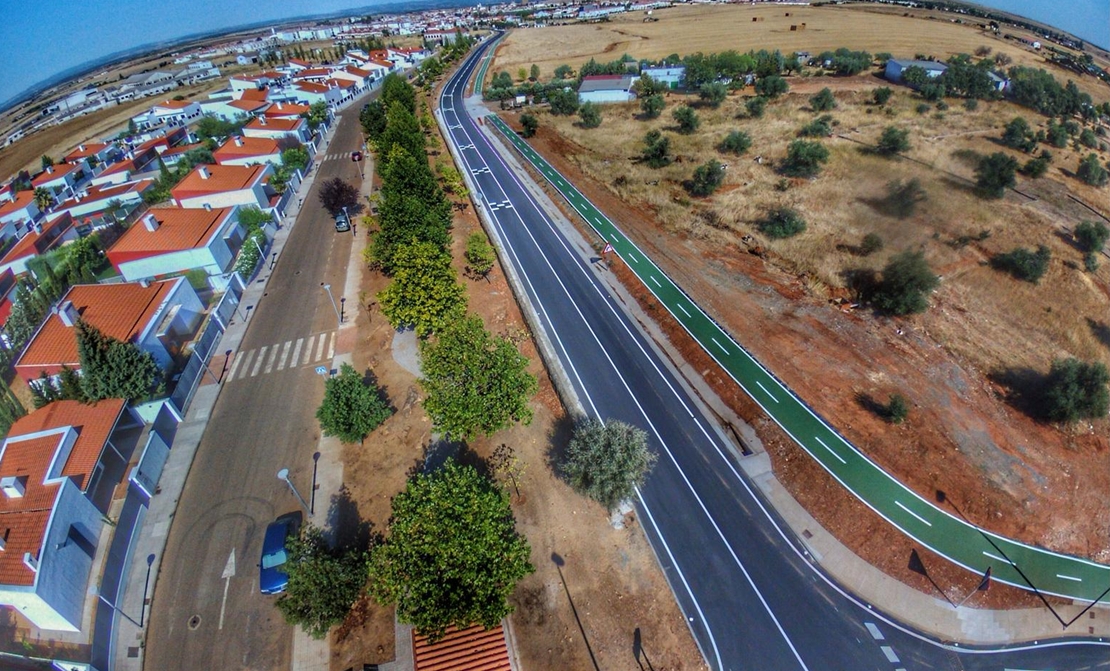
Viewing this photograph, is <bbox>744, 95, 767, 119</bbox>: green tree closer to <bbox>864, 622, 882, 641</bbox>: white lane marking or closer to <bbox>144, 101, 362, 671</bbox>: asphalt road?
<bbox>144, 101, 362, 671</bbox>: asphalt road

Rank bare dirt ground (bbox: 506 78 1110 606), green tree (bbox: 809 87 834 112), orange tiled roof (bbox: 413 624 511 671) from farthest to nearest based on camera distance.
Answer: green tree (bbox: 809 87 834 112), bare dirt ground (bbox: 506 78 1110 606), orange tiled roof (bbox: 413 624 511 671)

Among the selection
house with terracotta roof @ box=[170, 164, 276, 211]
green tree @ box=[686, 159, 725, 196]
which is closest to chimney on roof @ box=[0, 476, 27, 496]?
house with terracotta roof @ box=[170, 164, 276, 211]

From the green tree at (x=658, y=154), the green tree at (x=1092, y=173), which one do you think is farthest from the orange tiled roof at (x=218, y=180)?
the green tree at (x=1092, y=173)

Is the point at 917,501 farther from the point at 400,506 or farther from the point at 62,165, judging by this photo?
the point at 62,165

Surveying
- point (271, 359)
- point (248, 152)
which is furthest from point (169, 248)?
point (248, 152)

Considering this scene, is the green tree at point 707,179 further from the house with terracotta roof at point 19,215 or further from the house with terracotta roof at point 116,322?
the house with terracotta roof at point 19,215

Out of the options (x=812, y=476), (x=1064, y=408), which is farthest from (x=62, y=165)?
(x=1064, y=408)
